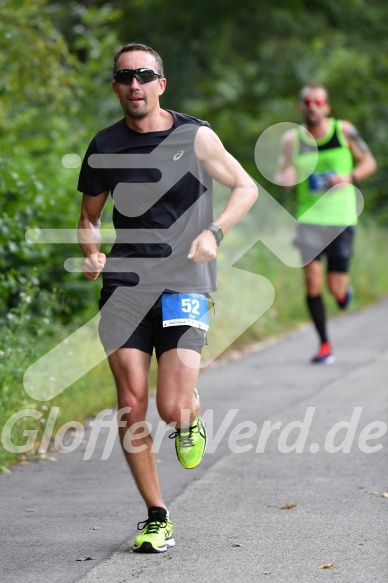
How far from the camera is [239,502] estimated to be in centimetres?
607

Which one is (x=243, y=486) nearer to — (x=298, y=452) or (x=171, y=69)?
(x=298, y=452)

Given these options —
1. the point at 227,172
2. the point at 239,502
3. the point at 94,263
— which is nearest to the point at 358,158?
the point at 239,502

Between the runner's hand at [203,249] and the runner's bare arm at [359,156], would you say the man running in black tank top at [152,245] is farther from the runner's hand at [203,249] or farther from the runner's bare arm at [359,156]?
the runner's bare arm at [359,156]

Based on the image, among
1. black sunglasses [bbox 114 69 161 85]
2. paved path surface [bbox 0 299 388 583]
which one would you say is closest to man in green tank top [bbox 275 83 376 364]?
paved path surface [bbox 0 299 388 583]

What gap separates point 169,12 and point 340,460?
667 inches

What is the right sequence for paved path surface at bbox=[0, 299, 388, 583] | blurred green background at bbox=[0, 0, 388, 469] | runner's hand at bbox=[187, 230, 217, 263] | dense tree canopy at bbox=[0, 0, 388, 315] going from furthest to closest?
dense tree canopy at bbox=[0, 0, 388, 315], blurred green background at bbox=[0, 0, 388, 469], runner's hand at bbox=[187, 230, 217, 263], paved path surface at bbox=[0, 299, 388, 583]

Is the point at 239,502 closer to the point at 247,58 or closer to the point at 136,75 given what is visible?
the point at 136,75

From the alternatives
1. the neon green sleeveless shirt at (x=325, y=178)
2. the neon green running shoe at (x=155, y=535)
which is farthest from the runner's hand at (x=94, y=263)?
the neon green sleeveless shirt at (x=325, y=178)

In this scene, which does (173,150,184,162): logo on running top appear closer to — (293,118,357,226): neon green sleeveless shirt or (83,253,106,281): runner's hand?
(83,253,106,281): runner's hand

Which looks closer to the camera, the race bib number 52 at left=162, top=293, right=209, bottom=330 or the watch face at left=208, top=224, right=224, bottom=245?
the watch face at left=208, top=224, right=224, bottom=245

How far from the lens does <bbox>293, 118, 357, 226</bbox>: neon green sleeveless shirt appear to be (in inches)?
430

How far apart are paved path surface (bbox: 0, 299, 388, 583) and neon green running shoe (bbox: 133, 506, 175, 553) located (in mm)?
46

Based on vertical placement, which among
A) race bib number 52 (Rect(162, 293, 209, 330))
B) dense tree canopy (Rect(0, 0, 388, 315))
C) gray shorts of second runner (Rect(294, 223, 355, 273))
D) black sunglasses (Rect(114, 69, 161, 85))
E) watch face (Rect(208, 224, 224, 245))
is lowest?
race bib number 52 (Rect(162, 293, 209, 330))

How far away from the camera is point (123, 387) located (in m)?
5.26
